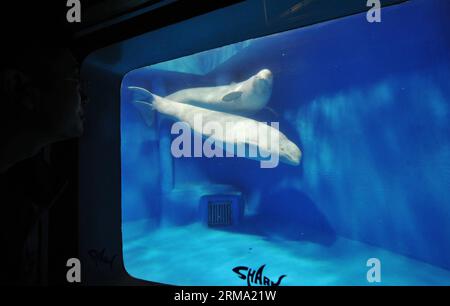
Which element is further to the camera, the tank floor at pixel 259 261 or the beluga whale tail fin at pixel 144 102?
the beluga whale tail fin at pixel 144 102

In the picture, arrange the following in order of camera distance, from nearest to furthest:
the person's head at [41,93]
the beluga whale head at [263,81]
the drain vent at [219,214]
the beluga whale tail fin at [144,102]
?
the person's head at [41,93] < the drain vent at [219,214] < the beluga whale head at [263,81] < the beluga whale tail fin at [144,102]

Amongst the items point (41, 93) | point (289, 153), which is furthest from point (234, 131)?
point (41, 93)

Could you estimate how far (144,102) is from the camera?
555 centimetres

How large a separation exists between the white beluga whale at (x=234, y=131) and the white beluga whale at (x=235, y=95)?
60cm

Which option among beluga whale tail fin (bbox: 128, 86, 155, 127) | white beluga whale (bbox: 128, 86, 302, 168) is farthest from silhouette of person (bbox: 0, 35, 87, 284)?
beluga whale tail fin (bbox: 128, 86, 155, 127)

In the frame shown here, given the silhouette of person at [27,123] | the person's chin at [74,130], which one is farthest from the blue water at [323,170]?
the person's chin at [74,130]

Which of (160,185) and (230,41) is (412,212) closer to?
(230,41)

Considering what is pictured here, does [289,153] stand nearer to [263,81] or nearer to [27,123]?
[263,81]

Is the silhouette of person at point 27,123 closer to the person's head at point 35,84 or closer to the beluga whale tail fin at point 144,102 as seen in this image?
the person's head at point 35,84

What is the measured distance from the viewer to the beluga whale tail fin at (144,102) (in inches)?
214

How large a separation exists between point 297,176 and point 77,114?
14.5ft

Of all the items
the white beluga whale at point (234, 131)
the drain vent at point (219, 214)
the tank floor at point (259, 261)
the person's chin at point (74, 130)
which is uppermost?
the white beluga whale at point (234, 131)

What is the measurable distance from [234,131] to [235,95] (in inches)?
44.2
